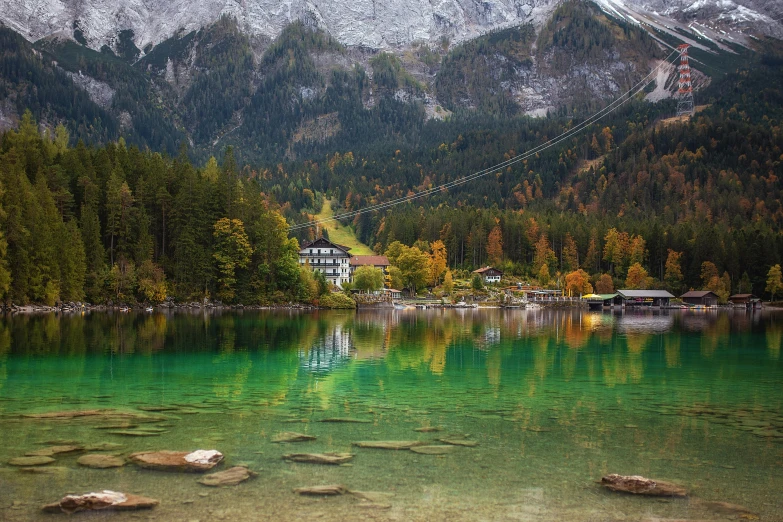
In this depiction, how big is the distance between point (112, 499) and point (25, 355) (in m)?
26.7

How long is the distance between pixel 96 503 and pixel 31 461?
158 inches

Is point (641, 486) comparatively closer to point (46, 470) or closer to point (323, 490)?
point (323, 490)

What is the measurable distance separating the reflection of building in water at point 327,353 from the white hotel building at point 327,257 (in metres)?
89.5

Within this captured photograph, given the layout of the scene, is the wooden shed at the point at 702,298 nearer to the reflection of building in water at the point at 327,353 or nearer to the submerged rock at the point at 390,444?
the reflection of building in water at the point at 327,353

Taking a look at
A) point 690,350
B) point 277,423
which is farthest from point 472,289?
point 277,423

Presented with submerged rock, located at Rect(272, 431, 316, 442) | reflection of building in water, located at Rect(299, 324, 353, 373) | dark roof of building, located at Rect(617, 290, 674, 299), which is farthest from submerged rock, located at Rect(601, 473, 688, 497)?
dark roof of building, located at Rect(617, 290, 674, 299)

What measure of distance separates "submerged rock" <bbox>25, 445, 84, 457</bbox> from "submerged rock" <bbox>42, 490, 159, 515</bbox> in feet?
12.4

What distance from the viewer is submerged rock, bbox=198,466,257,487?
46.8 feet

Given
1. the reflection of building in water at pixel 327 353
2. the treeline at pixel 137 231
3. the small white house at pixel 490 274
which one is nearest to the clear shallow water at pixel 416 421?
the reflection of building in water at pixel 327 353

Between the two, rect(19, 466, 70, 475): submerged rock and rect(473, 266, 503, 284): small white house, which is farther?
rect(473, 266, 503, 284): small white house

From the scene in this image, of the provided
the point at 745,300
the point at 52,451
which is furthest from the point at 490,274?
the point at 52,451

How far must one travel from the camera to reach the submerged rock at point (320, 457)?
15.9 meters

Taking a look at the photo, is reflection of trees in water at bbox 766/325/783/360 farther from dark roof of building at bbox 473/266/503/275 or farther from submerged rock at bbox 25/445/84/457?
dark roof of building at bbox 473/266/503/275

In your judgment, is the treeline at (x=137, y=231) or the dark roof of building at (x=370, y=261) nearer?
the treeline at (x=137, y=231)
